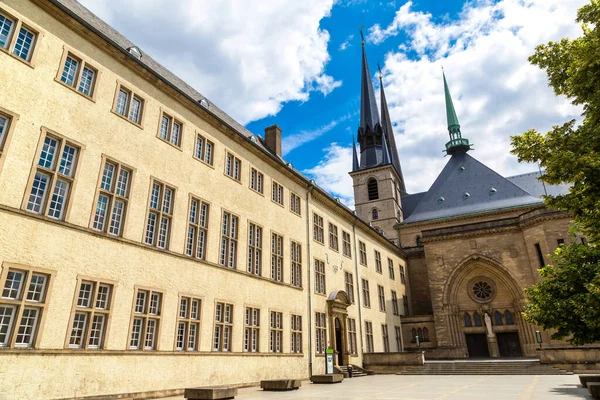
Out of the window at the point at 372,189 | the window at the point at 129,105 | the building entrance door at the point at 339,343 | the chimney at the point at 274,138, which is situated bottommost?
the building entrance door at the point at 339,343

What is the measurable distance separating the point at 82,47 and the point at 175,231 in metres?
7.02

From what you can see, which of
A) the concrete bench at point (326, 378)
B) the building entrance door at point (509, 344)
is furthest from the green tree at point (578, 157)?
the building entrance door at point (509, 344)

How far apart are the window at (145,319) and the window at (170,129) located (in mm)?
6030

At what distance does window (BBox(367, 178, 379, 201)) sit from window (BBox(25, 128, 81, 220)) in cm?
4912

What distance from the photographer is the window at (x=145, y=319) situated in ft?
43.1

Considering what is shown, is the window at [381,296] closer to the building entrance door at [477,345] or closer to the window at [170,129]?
the building entrance door at [477,345]

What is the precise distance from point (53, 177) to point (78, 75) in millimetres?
3733

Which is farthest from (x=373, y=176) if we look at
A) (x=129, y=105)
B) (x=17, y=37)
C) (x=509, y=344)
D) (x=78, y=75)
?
(x=17, y=37)

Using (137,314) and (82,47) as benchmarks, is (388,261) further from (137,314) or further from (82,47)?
(82,47)

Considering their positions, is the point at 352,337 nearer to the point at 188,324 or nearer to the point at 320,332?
the point at 320,332

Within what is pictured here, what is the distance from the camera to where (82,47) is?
13516 mm

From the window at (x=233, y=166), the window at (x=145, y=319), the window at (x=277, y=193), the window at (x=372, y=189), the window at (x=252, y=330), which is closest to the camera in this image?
the window at (x=145, y=319)

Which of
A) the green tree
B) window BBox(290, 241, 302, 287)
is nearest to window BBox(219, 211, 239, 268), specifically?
window BBox(290, 241, 302, 287)

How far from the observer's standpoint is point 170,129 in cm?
1658
